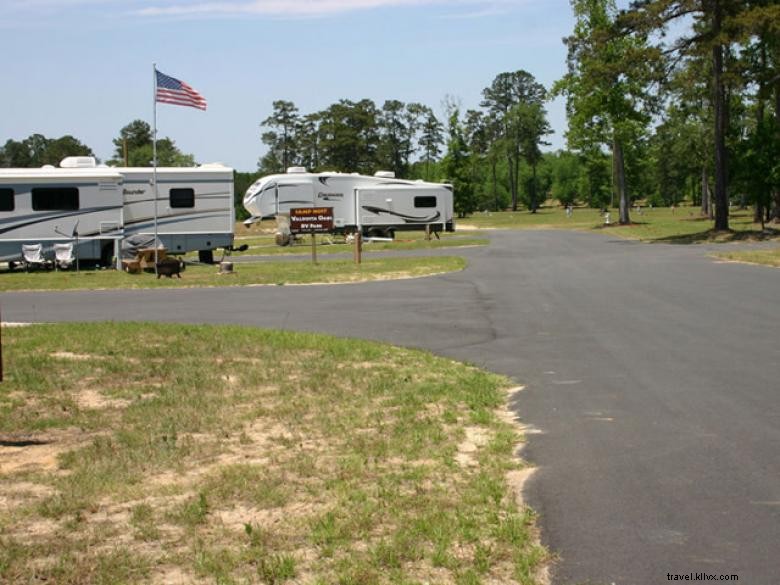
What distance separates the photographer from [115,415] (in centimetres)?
838

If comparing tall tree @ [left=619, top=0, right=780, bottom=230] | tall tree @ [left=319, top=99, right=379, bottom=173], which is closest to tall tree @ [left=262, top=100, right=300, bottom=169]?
tall tree @ [left=319, top=99, right=379, bottom=173]

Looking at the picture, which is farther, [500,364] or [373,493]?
[500,364]

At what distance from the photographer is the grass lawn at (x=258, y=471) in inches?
187

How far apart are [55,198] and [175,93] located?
22.5 ft

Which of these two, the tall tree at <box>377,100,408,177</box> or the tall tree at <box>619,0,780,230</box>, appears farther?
the tall tree at <box>377,100,408,177</box>

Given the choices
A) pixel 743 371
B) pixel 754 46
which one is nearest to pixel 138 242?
pixel 743 371

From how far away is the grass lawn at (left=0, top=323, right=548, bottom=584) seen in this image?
475cm

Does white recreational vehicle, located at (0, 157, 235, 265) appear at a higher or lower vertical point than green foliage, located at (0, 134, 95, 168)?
lower

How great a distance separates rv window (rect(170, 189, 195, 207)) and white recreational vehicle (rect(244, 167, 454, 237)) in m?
12.1

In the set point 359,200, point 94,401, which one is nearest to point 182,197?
point 359,200

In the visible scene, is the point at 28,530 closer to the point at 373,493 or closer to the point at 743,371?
the point at 373,493

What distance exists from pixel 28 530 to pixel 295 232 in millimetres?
23539

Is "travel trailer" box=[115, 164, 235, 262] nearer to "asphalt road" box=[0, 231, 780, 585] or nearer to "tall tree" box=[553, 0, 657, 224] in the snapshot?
"asphalt road" box=[0, 231, 780, 585]

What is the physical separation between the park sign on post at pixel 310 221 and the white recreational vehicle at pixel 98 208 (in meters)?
4.09
